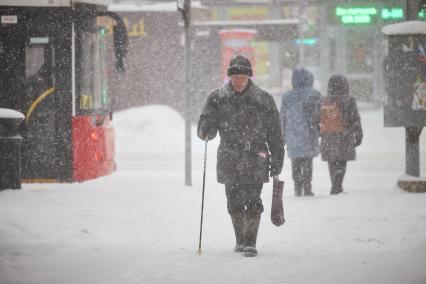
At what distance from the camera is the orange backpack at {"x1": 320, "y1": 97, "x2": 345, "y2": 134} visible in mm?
10445

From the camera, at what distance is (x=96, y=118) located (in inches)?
493

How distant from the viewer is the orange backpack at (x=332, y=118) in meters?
10.4

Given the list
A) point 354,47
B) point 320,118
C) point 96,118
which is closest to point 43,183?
point 96,118

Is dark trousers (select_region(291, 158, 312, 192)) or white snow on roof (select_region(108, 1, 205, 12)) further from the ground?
white snow on roof (select_region(108, 1, 205, 12))

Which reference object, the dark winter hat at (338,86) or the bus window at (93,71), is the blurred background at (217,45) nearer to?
the bus window at (93,71)

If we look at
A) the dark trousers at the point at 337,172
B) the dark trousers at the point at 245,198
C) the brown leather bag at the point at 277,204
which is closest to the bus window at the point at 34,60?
the dark trousers at the point at 337,172

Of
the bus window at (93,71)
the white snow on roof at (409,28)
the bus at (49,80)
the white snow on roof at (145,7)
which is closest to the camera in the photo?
the white snow on roof at (409,28)

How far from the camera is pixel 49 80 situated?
39.2ft

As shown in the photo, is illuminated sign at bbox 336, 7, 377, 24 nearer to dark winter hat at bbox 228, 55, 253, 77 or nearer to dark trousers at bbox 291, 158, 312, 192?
dark trousers at bbox 291, 158, 312, 192

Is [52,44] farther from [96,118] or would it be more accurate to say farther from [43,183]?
[43,183]

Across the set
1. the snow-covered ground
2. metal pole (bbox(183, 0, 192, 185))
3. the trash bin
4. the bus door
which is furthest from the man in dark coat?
the bus door

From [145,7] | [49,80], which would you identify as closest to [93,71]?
[49,80]

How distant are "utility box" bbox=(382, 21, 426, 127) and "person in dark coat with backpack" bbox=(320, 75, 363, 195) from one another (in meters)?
0.55

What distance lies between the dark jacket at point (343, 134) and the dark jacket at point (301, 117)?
0.23 metres
